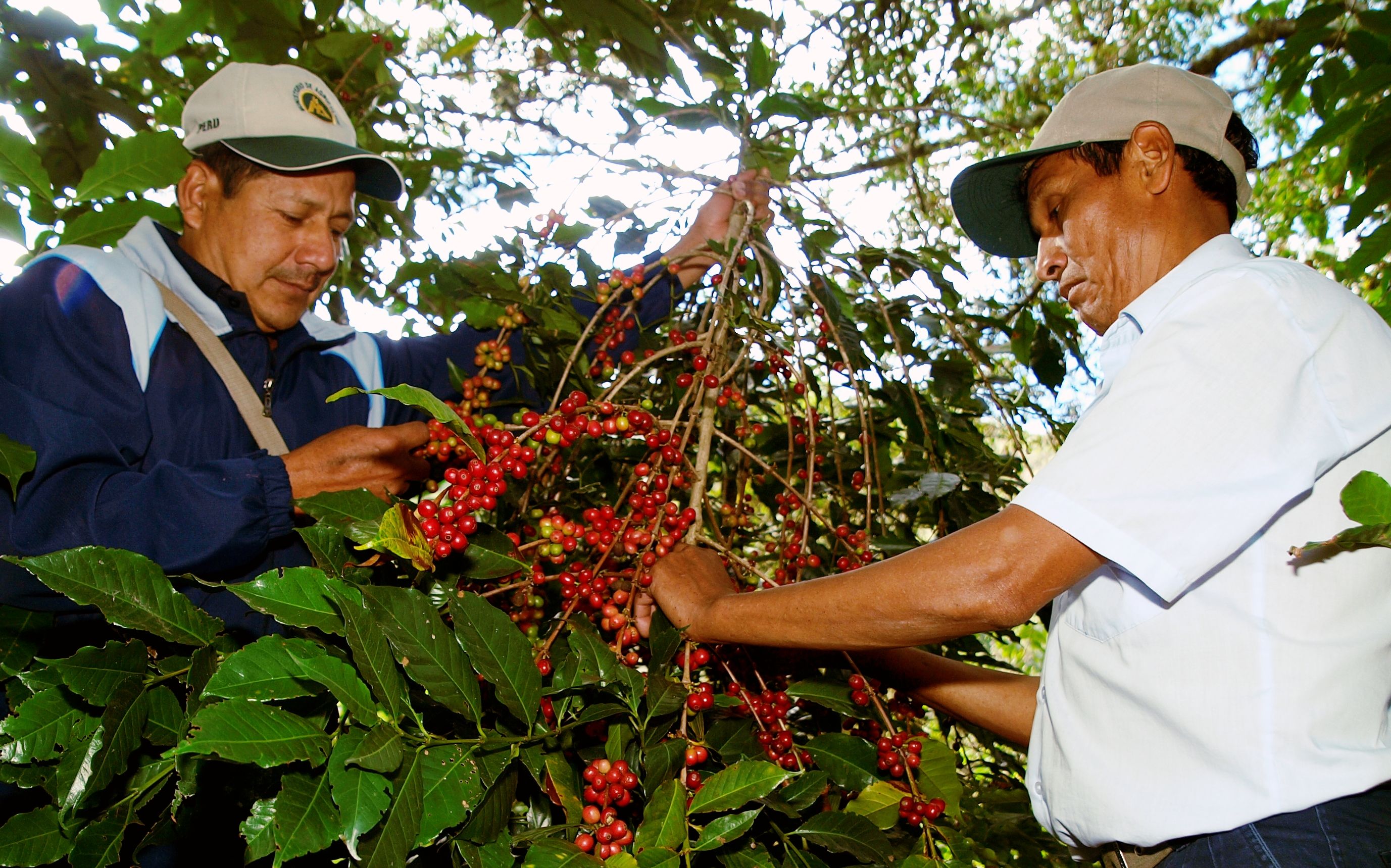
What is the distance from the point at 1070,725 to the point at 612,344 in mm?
1107

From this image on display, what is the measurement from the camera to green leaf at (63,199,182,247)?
1.91 meters

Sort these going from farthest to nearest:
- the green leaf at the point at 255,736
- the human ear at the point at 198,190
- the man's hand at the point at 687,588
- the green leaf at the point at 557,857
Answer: the human ear at the point at 198,190 → the man's hand at the point at 687,588 → the green leaf at the point at 557,857 → the green leaf at the point at 255,736

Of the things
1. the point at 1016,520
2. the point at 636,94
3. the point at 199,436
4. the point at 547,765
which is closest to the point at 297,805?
the point at 547,765

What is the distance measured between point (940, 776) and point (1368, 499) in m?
0.70

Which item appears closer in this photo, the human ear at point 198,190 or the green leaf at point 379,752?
the green leaf at point 379,752

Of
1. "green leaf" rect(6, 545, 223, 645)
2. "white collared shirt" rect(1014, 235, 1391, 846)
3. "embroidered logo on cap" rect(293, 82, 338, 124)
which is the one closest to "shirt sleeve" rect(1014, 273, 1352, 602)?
"white collared shirt" rect(1014, 235, 1391, 846)

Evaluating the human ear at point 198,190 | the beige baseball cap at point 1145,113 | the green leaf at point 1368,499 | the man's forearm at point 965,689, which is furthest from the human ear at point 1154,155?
the human ear at point 198,190

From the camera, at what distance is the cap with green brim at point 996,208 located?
5.52 feet

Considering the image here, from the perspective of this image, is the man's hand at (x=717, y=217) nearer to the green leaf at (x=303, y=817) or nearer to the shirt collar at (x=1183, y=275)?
the shirt collar at (x=1183, y=275)

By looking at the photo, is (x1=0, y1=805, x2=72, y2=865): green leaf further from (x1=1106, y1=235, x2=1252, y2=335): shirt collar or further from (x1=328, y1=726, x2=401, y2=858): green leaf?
(x1=1106, y1=235, x2=1252, y2=335): shirt collar

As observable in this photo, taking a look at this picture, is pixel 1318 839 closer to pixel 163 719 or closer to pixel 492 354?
pixel 163 719

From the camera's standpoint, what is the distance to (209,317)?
1.87m

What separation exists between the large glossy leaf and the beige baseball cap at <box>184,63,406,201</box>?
57.5 inches

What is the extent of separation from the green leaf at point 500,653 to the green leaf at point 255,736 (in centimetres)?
17
